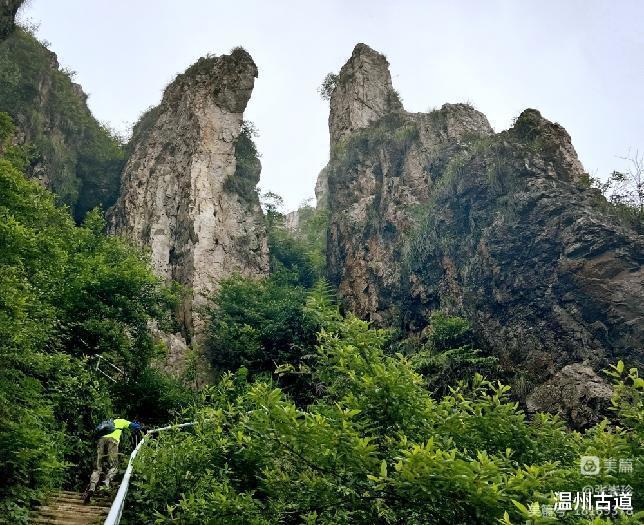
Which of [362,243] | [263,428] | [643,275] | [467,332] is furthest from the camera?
[362,243]

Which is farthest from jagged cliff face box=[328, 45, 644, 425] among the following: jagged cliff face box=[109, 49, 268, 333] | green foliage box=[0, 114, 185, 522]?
green foliage box=[0, 114, 185, 522]

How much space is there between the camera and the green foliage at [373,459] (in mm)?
4363

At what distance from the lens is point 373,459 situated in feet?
16.0

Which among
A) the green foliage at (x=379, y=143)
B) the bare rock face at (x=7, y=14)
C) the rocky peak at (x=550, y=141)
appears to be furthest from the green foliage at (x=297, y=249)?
the bare rock face at (x=7, y=14)

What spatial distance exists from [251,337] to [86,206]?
15542 millimetres

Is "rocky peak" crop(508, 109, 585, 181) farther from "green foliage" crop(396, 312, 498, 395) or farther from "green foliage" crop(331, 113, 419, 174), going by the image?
"green foliage" crop(396, 312, 498, 395)

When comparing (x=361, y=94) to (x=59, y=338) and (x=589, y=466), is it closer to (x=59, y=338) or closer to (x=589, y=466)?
(x=59, y=338)

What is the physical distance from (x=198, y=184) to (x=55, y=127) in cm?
826

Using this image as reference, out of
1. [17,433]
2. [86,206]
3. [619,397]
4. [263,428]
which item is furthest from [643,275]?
[86,206]

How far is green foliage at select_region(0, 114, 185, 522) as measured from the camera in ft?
26.9

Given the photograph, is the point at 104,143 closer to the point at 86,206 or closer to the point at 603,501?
the point at 86,206

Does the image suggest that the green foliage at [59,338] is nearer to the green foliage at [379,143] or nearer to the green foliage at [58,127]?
the green foliage at [58,127]

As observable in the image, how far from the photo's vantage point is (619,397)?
16.0 feet

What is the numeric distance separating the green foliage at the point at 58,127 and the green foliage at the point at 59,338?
8193mm
